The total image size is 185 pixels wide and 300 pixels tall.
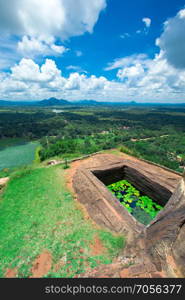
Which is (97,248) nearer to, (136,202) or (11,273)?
(11,273)

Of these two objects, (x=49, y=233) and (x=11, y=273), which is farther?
Answer: (x=49, y=233)

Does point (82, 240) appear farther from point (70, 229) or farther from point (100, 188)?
point (100, 188)

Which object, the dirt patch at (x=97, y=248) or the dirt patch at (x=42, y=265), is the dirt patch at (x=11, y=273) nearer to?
the dirt patch at (x=42, y=265)

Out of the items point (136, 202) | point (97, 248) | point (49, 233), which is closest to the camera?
point (97, 248)

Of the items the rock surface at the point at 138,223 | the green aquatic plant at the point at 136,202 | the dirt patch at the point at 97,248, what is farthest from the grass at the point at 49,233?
the green aquatic plant at the point at 136,202

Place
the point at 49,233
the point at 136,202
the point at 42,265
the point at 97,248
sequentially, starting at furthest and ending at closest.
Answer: the point at 136,202, the point at 49,233, the point at 97,248, the point at 42,265

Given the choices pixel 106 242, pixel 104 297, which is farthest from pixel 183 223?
pixel 106 242

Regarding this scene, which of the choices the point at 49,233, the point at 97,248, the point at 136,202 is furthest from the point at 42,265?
the point at 136,202
